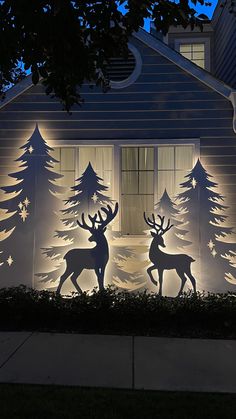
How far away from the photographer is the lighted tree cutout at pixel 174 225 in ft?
23.1

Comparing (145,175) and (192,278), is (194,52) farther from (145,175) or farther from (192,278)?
(192,278)

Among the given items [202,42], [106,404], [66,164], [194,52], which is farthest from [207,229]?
[202,42]

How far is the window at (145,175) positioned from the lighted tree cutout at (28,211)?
1.17m

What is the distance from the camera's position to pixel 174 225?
7.05 m

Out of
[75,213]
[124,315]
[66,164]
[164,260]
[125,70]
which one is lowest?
[124,315]

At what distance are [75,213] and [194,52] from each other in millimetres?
6696

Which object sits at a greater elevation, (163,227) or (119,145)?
(119,145)

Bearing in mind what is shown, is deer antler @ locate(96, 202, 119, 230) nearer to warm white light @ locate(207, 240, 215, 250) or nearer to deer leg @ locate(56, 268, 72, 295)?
deer leg @ locate(56, 268, 72, 295)

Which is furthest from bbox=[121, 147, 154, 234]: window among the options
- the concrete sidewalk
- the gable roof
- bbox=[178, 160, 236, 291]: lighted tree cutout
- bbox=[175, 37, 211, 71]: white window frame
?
bbox=[175, 37, 211, 71]: white window frame

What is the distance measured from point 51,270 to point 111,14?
15.2 feet

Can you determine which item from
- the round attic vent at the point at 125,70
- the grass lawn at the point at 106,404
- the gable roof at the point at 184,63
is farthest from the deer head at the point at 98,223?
the grass lawn at the point at 106,404

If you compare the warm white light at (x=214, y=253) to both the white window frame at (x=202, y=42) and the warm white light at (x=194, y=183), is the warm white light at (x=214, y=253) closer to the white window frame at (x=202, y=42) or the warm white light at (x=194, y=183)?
the warm white light at (x=194, y=183)

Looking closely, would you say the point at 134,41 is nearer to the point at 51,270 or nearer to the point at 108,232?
the point at 108,232

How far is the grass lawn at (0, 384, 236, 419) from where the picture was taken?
373 cm
